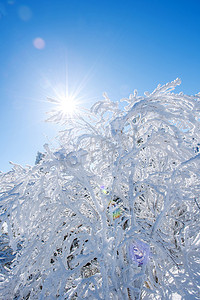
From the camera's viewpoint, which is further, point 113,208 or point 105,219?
point 113,208

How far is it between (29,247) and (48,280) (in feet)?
3.24

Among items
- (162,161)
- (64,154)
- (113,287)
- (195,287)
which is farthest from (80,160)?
(162,161)

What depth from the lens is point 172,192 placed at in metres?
2.78

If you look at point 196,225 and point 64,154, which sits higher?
point 64,154

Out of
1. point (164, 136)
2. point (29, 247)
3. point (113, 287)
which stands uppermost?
point (164, 136)

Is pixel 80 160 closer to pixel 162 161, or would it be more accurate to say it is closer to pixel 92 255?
pixel 92 255

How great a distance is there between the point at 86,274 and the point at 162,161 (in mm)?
3934

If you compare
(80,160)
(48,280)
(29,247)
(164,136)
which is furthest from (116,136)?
(29,247)

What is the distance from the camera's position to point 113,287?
2.42 metres

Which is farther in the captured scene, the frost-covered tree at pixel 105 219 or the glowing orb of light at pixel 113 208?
the glowing orb of light at pixel 113 208

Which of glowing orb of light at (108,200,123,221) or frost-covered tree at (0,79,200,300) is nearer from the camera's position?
frost-covered tree at (0,79,200,300)

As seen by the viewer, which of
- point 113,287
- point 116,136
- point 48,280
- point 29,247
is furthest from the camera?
point 29,247

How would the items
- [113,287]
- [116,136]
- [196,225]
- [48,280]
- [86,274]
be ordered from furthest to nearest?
[86,274], [196,225], [116,136], [113,287], [48,280]

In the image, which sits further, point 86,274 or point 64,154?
point 86,274
